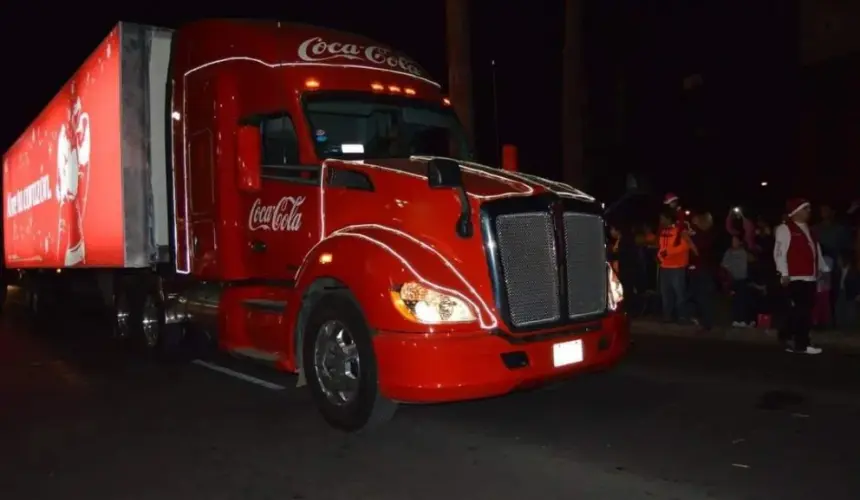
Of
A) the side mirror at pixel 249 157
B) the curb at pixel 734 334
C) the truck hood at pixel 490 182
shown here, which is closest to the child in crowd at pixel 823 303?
the curb at pixel 734 334

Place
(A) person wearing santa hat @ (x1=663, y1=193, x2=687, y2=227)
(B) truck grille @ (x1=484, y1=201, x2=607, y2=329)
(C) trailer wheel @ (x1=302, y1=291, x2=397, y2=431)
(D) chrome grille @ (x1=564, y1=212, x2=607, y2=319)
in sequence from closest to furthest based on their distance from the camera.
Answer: (B) truck grille @ (x1=484, y1=201, x2=607, y2=329) < (C) trailer wheel @ (x1=302, y1=291, x2=397, y2=431) < (D) chrome grille @ (x1=564, y1=212, x2=607, y2=319) < (A) person wearing santa hat @ (x1=663, y1=193, x2=687, y2=227)

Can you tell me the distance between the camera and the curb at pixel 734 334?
34.5 feet

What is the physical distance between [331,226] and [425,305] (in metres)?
1.28

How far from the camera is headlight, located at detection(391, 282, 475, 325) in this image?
601 centimetres

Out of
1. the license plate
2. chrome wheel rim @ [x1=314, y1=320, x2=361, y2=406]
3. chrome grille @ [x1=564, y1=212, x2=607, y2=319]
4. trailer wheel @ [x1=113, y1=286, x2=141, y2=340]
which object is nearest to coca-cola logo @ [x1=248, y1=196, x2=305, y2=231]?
chrome wheel rim @ [x1=314, y1=320, x2=361, y2=406]

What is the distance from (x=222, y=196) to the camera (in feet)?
26.4

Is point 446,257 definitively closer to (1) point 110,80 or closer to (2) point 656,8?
(1) point 110,80

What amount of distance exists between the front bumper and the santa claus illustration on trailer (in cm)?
675

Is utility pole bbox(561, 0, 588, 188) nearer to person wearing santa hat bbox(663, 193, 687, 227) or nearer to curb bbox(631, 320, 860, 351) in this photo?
person wearing santa hat bbox(663, 193, 687, 227)

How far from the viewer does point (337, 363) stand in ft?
21.8

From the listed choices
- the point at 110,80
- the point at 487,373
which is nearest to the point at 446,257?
the point at 487,373

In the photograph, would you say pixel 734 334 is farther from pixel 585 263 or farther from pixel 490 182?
pixel 490 182

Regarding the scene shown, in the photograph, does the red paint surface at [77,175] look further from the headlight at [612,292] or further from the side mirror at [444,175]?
the headlight at [612,292]

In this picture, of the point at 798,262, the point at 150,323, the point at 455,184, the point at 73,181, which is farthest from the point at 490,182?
the point at 73,181
